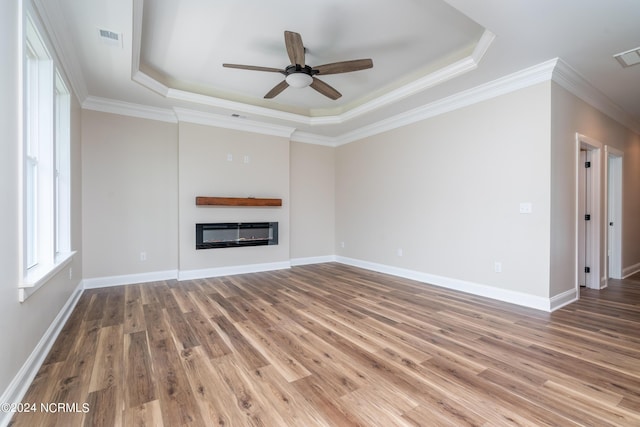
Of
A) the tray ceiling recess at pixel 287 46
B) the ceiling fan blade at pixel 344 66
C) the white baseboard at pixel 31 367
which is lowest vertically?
the white baseboard at pixel 31 367

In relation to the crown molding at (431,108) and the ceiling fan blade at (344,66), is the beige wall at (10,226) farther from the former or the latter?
the crown molding at (431,108)

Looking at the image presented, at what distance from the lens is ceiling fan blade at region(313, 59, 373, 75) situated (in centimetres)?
294

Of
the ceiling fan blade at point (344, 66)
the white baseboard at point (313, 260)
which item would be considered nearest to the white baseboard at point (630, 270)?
the white baseboard at point (313, 260)

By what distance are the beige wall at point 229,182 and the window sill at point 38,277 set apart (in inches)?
73.9

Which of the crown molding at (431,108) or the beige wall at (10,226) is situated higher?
the crown molding at (431,108)

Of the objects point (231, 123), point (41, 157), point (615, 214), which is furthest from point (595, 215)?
point (41, 157)

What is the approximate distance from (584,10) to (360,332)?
10.6 ft

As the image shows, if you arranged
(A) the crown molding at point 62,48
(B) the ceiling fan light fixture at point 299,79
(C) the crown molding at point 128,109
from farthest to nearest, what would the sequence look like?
1. (C) the crown molding at point 128,109
2. (B) the ceiling fan light fixture at point 299,79
3. (A) the crown molding at point 62,48

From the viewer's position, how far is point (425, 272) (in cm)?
455

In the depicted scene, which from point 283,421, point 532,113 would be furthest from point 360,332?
point 532,113

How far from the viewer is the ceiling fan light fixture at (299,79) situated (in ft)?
10.4

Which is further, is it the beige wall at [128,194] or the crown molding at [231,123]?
the crown molding at [231,123]

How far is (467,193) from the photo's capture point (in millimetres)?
4035

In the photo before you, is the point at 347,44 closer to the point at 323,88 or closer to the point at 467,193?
the point at 323,88
